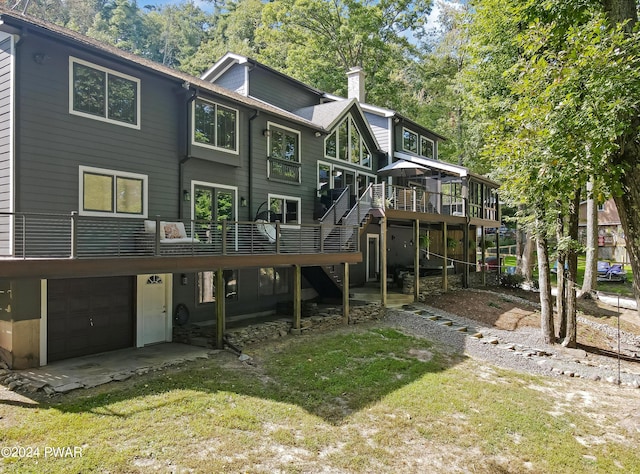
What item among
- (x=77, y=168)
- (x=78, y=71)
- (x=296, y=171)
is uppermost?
(x=78, y=71)

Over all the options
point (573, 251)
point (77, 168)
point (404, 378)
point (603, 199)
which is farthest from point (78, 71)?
point (573, 251)

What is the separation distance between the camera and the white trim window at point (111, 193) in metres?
10.1

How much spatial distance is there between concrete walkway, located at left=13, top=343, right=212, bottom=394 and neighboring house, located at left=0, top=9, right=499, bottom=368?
0.54 meters

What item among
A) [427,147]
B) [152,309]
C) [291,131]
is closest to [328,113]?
[291,131]

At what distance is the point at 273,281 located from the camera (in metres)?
15.3

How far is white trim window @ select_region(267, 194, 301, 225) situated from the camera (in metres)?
15.3

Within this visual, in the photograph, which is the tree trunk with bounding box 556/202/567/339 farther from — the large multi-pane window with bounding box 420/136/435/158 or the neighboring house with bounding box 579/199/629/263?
the neighboring house with bounding box 579/199/629/263

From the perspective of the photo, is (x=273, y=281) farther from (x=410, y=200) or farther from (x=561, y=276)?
(x=561, y=276)

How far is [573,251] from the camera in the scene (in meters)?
13.5

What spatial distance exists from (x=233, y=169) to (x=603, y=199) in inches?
420

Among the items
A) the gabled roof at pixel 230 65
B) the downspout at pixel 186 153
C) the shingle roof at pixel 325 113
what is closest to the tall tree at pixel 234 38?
the gabled roof at pixel 230 65

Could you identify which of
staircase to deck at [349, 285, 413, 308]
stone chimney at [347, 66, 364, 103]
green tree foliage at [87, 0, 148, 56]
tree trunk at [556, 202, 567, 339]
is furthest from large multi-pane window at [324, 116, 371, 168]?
green tree foliage at [87, 0, 148, 56]

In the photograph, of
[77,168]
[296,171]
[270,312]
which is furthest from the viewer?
[296,171]

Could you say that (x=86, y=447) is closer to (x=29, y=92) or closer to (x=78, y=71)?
(x=29, y=92)
